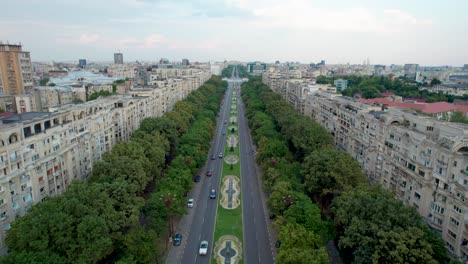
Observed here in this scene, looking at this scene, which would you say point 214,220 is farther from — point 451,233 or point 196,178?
point 451,233

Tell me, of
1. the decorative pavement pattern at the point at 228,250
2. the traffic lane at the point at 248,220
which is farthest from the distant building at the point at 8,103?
the decorative pavement pattern at the point at 228,250

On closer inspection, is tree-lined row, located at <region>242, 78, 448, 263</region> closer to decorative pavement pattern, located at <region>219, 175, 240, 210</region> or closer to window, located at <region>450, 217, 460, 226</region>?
decorative pavement pattern, located at <region>219, 175, 240, 210</region>

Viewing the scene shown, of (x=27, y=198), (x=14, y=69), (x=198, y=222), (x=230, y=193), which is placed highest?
(x=14, y=69)

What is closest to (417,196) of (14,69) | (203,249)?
(203,249)

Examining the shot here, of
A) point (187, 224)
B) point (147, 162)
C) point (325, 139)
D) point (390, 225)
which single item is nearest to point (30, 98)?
point (147, 162)

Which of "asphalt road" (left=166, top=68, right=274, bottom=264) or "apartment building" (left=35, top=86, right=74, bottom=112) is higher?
"apartment building" (left=35, top=86, right=74, bottom=112)

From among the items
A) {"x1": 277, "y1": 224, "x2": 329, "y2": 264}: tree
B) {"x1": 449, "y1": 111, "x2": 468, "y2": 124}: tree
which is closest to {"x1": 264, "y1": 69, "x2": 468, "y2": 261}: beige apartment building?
{"x1": 277, "y1": 224, "x2": 329, "y2": 264}: tree
